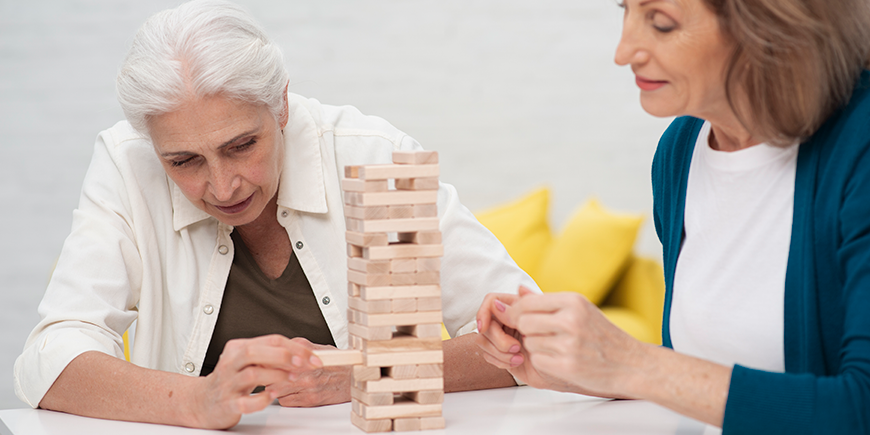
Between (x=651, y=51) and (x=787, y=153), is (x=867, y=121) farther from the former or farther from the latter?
(x=651, y=51)

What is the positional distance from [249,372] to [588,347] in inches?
22.3

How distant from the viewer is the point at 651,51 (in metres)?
1.29

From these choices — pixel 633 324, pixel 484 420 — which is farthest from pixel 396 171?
pixel 633 324

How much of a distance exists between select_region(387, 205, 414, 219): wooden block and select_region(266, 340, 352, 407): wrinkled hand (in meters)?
0.37

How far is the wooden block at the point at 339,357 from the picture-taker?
4.25ft

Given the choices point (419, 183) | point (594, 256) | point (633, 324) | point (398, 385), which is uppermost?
point (419, 183)

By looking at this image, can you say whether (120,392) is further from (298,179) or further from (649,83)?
(649,83)

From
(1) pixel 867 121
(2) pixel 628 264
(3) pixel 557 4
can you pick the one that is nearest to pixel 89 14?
(3) pixel 557 4

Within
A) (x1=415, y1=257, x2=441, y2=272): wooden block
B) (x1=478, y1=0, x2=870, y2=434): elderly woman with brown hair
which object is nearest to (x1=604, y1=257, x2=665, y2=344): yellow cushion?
(x1=478, y1=0, x2=870, y2=434): elderly woman with brown hair

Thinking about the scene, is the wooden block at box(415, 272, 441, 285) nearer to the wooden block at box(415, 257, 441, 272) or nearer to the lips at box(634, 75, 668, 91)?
the wooden block at box(415, 257, 441, 272)

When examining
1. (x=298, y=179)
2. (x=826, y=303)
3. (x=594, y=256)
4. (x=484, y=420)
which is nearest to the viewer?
(x=826, y=303)

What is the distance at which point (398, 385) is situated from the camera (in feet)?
4.35

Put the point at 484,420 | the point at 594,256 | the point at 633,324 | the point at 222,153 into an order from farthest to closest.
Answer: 1. the point at 594,256
2. the point at 633,324
3. the point at 222,153
4. the point at 484,420

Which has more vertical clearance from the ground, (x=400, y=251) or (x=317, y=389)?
(x=400, y=251)
